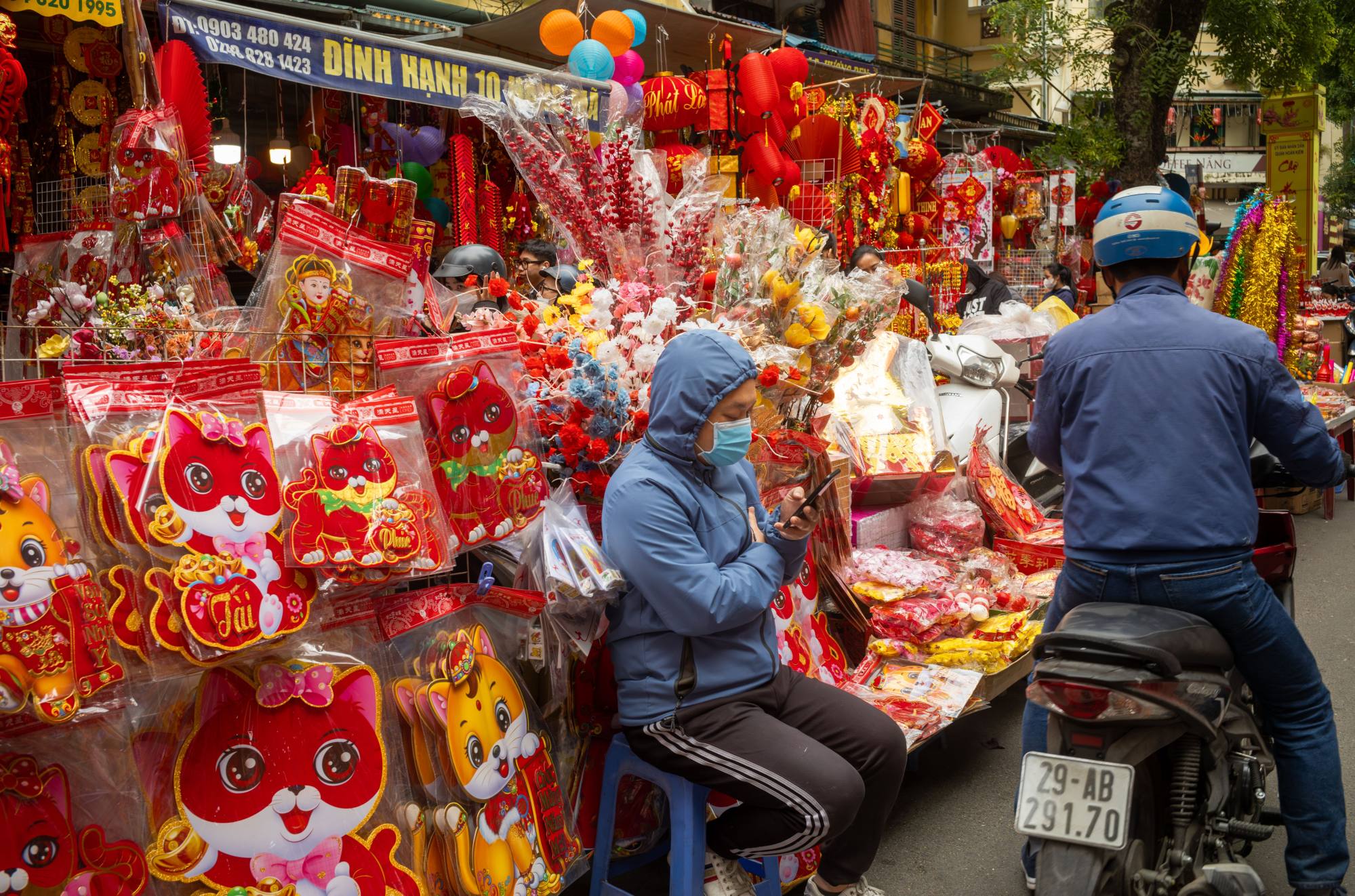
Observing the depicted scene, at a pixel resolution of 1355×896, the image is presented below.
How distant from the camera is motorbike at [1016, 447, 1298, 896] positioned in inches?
95.1

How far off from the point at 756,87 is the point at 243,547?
6.14 m

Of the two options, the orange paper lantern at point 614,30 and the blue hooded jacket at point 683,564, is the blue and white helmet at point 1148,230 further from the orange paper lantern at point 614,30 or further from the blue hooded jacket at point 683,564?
the orange paper lantern at point 614,30

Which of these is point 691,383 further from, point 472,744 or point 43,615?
point 43,615

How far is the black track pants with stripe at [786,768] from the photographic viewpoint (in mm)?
2574

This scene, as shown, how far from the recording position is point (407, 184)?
3.35 meters

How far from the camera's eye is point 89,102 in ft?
17.1

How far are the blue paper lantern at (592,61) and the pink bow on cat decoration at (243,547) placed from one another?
17.0ft

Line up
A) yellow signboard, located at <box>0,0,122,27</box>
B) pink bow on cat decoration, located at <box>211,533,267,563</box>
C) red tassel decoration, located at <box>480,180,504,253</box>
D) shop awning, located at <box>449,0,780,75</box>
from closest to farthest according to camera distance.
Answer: pink bow on cat decoration, located at <box>211,533,267,563</box>
yellow signboard, located at <box>0,0,122,27</box>
red tassel decoration, located at <box>480,180,504,253</box>
shop awning, located at <box>449,0,780,75</box>

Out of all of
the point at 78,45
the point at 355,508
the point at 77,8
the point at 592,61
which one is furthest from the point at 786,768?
the point at 592,61

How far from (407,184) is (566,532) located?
1272 mm

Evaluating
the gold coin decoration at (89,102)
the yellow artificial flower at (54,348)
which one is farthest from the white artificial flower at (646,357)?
the gold coin decoration at (89,102)

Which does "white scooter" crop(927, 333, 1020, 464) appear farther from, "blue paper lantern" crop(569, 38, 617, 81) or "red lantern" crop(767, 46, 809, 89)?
"red lantern" crop(767, 46, 809, 89)

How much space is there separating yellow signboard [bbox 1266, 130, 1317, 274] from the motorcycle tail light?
1157cm

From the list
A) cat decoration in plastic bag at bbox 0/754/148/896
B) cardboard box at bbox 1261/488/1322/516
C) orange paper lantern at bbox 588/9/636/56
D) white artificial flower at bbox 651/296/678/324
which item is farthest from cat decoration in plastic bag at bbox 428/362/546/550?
cardboard box at bbox 1261/488/1322/516
